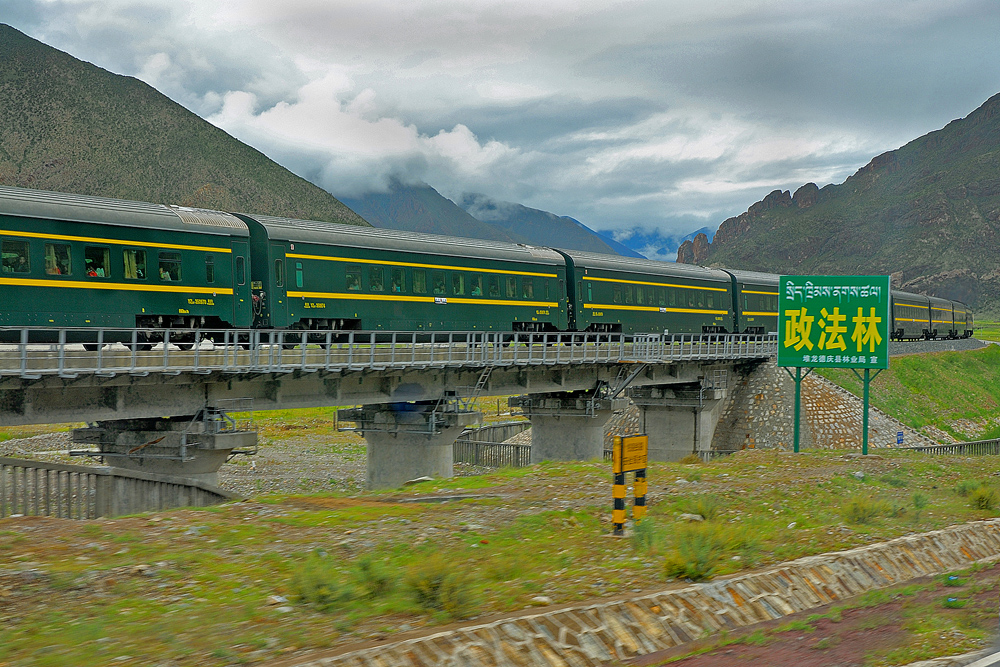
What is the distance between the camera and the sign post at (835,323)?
2534cm

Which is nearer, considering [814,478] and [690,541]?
[690,541]

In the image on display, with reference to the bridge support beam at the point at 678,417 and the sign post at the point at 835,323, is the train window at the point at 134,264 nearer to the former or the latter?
the sign post at the point at 835,323

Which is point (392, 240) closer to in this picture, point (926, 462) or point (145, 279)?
point (145, 279)

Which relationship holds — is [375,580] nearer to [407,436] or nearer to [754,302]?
[407,436]

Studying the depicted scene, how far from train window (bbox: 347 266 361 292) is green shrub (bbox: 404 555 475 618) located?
772 inches

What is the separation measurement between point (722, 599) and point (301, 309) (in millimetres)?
19633

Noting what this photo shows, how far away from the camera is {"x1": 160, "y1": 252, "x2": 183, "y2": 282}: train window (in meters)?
22.6

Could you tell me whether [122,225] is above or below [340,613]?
above

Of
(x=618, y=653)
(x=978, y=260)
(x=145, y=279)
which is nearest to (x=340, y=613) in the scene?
(x=618, y=653)

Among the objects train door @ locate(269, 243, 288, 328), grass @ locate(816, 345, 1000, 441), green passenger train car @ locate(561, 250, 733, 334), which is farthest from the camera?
grass @ locate(816, 345, 1000, 441)

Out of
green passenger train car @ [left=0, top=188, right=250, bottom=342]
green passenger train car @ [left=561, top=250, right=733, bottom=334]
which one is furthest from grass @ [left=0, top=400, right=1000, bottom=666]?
green passenger train car @ [left=561, top=250, right=733, bottom=334]

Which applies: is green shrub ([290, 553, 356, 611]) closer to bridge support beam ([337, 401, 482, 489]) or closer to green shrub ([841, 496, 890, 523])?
green shrub ([841, 496, 890, 523])

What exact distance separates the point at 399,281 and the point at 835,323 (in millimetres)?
14775

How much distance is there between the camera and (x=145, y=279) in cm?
2219
